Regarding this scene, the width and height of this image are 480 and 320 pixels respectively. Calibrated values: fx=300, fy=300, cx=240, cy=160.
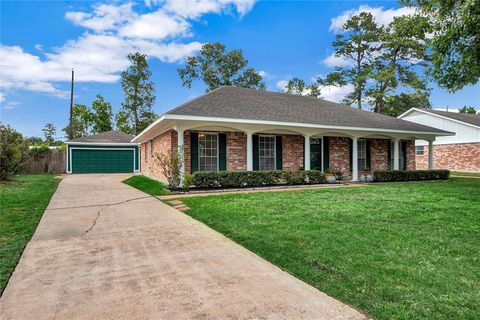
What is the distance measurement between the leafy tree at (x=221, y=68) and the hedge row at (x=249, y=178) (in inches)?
876

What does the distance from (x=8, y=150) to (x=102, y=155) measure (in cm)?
1139

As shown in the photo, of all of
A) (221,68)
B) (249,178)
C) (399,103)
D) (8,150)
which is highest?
(221,68)

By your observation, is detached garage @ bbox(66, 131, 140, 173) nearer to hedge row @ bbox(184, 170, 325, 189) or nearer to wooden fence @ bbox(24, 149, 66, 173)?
wooden fence @ bbox(24, 149, 66, 173)

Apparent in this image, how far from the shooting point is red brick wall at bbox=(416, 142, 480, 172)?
2262cm

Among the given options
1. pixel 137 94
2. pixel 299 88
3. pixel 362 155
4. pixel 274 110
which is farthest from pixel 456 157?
pixel 137 94

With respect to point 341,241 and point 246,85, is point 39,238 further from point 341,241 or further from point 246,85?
point 246,85

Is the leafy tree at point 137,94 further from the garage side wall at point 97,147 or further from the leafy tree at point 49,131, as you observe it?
the leafy tree at point 49,131

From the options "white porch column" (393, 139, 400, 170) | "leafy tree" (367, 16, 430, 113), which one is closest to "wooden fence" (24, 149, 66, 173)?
"white porch column" (393, 139, 400, 170)

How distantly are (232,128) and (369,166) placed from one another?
8.38 meters

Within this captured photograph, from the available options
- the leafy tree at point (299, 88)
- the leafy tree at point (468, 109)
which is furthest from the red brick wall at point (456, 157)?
the leafy tree at point (468, 109)

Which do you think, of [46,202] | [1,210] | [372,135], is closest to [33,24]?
[46,202]

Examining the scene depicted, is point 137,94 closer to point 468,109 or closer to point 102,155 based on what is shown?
point 102,155

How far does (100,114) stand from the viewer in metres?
37.8

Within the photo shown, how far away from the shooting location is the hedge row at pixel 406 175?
14570 mm
